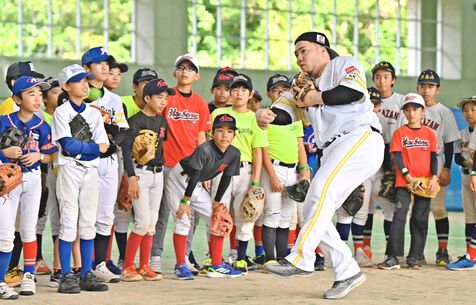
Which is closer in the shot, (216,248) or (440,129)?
(216,248)

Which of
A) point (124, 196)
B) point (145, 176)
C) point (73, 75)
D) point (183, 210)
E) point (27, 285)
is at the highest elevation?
point (73, 75)

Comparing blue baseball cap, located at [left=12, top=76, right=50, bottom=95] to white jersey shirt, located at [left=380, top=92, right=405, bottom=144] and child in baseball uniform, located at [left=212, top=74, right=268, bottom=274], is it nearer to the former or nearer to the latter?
child in baseball uniform, located at [left=212, top=74, right=268, bottom=274]

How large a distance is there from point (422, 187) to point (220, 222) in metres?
2.00

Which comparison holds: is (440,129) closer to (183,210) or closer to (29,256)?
(183,210)

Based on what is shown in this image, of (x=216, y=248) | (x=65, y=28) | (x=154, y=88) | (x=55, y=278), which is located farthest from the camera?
(x=65, y=28)

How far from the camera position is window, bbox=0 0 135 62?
16.5 metres

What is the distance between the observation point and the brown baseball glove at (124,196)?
7883 millimetres

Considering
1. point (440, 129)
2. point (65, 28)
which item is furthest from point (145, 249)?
point (65, 28)

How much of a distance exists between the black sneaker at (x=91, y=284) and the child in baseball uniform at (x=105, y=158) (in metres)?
0.43

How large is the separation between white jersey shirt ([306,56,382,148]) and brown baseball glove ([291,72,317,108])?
79 millimetres

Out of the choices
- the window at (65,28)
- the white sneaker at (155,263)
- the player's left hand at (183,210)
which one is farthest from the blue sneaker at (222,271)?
the window at (65,28)

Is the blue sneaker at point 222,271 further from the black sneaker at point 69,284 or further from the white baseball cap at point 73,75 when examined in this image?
the white baseball cap at point 73,75

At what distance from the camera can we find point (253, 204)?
330 inches

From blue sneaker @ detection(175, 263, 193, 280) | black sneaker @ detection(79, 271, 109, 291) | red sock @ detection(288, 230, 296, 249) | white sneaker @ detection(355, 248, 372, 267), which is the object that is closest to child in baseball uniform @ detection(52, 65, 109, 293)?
black sneaker @ detection(79, 271, 109, 291)
